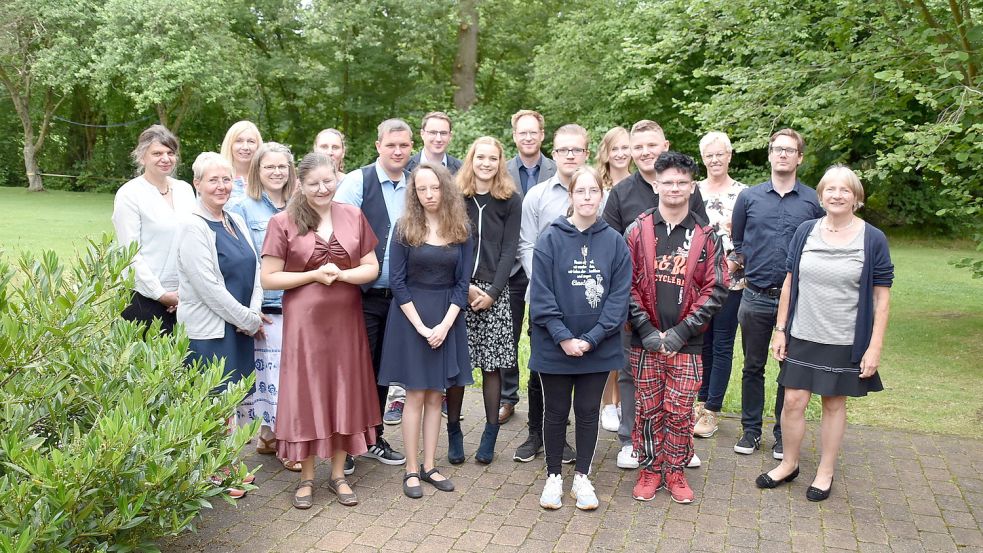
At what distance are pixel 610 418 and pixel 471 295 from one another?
175 centimetres

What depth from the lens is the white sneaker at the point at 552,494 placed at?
16.4ft

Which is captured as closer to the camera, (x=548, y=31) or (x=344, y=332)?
(x=344, y=332)

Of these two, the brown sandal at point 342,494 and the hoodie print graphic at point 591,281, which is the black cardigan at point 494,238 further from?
the brown sandal at point 342,494

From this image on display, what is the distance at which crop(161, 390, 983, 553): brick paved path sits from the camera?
452 cm

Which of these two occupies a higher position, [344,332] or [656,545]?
[344,332]

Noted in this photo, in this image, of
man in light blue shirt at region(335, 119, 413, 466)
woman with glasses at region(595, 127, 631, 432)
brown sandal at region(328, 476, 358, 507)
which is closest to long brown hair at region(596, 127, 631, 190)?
woman with glasses at region(595, 127, 631, 432)

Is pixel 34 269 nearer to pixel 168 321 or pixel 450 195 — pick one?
pixel 168 321

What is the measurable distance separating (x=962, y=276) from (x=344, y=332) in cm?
1617

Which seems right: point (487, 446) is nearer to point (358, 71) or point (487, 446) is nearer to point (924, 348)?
point (924, 348)

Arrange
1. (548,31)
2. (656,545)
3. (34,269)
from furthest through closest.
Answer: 1. (548,31)
2. (656,545)
3. (34,269)

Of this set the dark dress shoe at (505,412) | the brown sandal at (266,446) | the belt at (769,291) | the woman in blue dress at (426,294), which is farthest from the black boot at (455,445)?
the belt at (769,291)

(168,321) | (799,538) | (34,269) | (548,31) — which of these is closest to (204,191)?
(168,321)

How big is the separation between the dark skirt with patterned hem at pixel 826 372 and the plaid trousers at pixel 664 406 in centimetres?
62

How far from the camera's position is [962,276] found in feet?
56.2
